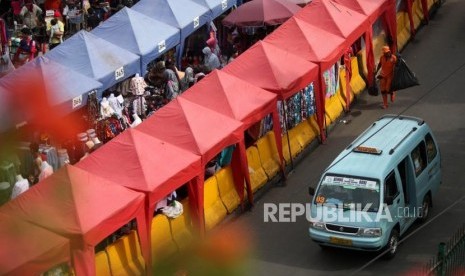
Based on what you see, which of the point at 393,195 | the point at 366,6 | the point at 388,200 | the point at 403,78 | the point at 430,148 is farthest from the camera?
the point at 366,6

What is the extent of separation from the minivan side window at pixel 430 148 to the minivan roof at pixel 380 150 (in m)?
0.14

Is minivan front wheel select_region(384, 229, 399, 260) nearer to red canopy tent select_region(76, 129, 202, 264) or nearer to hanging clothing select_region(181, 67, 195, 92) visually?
red canopy tent select_region(76, 129, 202, 264)

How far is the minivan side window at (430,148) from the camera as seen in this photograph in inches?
603

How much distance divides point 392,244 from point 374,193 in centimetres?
93

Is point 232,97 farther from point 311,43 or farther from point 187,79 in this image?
point 187,79

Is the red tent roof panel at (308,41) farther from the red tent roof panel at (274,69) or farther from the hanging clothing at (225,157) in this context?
the hanging clothing at (225,157)

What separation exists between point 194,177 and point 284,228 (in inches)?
82.7

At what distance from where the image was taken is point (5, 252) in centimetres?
667

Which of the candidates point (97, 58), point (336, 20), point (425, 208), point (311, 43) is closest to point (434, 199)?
point (425, 208)

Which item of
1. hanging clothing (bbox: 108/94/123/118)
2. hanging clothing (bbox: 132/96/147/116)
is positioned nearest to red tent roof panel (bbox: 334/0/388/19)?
hanging clothing (bbox: 132/96/147/116)

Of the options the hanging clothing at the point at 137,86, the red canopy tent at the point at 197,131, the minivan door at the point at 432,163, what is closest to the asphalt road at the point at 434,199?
the minivan door at the point at 432,163

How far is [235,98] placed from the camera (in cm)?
1698

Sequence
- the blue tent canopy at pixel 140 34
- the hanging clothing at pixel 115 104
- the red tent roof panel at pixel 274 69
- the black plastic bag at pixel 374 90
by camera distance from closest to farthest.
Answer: the red tent roof panel at pixel 274 69
the hanging clothing at pixel 115 104
the blue tent canopy at pixel 140 34
the black plastic bag at pixel 374 90

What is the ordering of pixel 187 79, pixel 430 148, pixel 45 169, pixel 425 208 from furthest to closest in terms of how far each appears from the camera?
pixel 187 79
pixel 45 169
pixel 430 148
pixel 425 208
